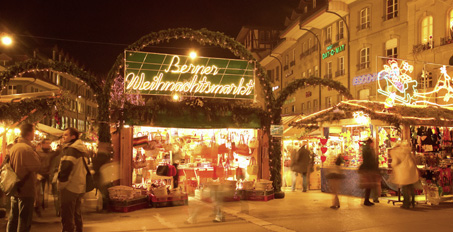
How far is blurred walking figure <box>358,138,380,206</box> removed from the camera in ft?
35.7

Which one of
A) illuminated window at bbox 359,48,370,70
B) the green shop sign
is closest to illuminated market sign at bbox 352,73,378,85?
illuminated window at bbox 359,48,370,70

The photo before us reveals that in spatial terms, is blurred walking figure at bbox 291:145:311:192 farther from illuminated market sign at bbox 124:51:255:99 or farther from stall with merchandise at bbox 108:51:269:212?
illuminated market sign at bbox 124:51:255:99

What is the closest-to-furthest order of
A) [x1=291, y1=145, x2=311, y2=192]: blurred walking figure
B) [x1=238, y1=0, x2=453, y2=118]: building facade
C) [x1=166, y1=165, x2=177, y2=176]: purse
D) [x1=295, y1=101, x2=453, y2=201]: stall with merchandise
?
[x1=166, y1=165, x2=177, y2=176]: purse
[x1=295, y1=101, x2=453, y2=201]: stall with merchandise
[x1=291, y1=145, x2=311, y2=192]: blurred walking figure
[x1=238, y1=0, x2=453, y2=118]: building facade

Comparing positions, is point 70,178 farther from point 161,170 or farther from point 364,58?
point 364,58

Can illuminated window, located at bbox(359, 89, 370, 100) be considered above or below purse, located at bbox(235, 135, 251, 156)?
above

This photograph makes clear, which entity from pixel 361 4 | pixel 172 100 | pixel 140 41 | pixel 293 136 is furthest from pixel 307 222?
pixel 361 4

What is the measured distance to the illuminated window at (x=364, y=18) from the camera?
26.9 metres

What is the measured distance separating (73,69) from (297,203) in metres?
7.33

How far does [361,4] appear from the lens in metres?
27.4

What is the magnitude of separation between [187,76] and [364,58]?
1877 centimetres

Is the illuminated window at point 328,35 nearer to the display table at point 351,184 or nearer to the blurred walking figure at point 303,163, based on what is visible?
the blurred walking figure at point 303,163

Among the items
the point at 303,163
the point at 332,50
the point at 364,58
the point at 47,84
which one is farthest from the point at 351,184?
the point at 47,84

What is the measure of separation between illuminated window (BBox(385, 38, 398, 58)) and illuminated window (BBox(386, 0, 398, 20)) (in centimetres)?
152

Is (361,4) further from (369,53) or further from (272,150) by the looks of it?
(272,150)
